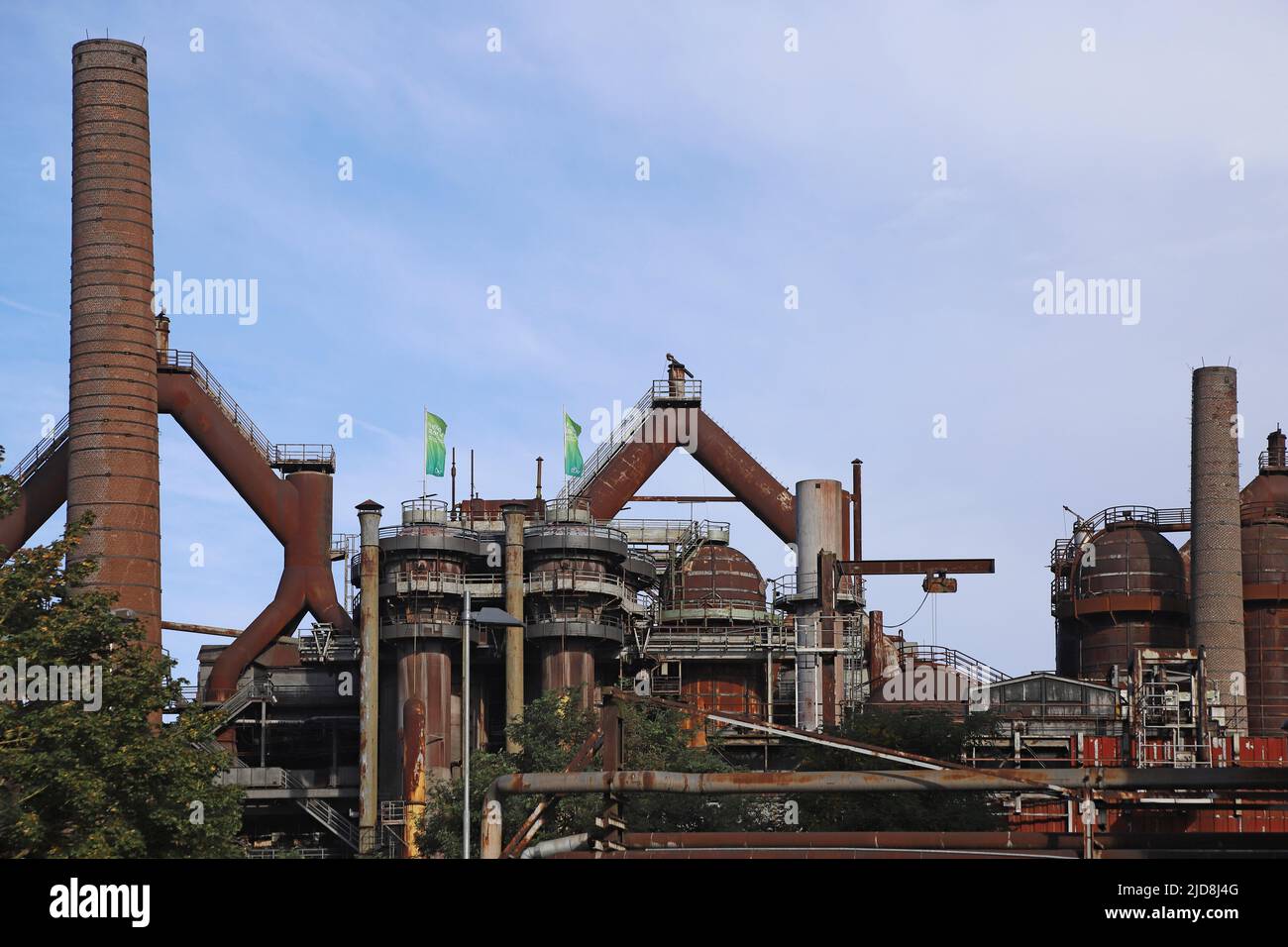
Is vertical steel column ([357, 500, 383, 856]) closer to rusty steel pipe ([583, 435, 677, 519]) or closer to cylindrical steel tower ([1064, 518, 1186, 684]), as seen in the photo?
rusty steel pipe ([583, 435, 677, 519])

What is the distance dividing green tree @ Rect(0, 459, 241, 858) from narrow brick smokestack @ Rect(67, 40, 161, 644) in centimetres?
1462

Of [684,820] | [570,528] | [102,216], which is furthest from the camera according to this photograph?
[570,528]

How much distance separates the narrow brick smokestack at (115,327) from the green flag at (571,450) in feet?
55.7

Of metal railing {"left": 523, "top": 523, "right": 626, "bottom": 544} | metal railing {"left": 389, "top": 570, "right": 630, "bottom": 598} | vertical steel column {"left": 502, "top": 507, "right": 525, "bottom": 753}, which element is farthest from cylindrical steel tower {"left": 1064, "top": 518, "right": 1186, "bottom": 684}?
vertical steel column {"left": 502, "top": 507, "right": 525, "bottom": 753}

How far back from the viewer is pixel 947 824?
42938 millimetres

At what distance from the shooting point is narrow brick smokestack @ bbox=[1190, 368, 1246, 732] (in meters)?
62.8

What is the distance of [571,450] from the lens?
68000 mm

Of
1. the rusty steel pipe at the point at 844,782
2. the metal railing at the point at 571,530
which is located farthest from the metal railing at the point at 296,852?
the rusty steel pipe at the point at 844,782

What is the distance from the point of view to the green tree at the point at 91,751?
33969 millimetres

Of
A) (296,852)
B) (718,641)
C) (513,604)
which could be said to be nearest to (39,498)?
(296,852)
